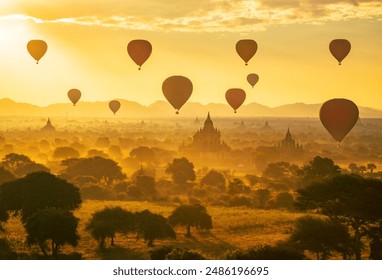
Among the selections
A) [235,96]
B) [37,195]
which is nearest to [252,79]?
[235,96]

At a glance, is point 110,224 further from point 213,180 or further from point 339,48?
point 339,48

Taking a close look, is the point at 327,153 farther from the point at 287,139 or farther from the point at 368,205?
the point at 368,205

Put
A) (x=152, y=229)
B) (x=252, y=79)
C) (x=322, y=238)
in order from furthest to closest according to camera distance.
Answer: (x=252, y=79), (x=152, y=229), (x=322, y=238)

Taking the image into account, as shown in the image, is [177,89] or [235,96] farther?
[235,96]

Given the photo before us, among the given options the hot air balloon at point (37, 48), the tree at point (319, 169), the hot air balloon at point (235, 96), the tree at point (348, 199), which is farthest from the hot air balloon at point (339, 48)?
the hot air balloon at point (235, 96)

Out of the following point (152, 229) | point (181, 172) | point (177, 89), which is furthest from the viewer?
point (177, 89)

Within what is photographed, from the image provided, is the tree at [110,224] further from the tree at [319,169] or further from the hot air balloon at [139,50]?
the hot air balloon at [139,50]

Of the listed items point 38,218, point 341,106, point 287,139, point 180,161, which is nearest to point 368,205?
point 38,218
